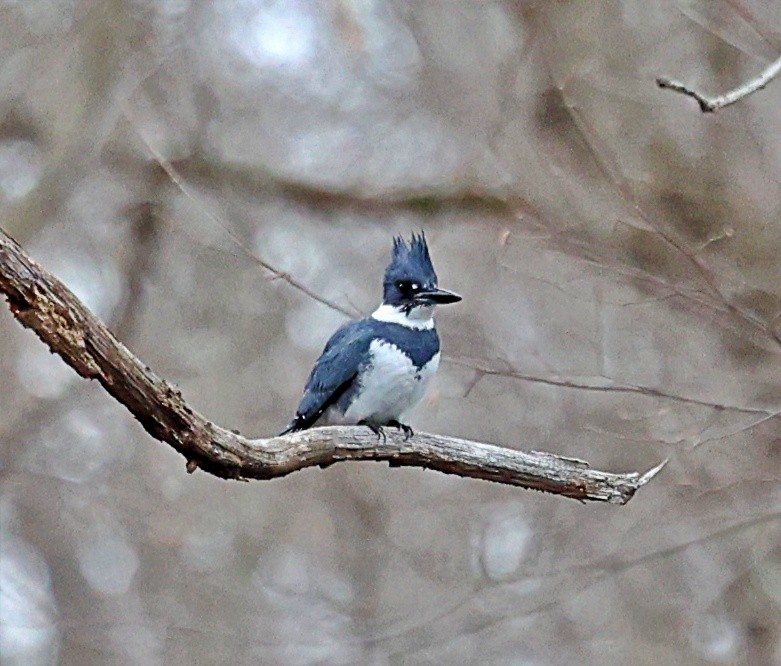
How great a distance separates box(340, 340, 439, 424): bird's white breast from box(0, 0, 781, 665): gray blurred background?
0.75ft

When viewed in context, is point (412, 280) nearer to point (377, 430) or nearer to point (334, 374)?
point (334, 374)

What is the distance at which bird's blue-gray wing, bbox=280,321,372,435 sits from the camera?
3.95 metres

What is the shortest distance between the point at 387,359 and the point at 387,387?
10 cm

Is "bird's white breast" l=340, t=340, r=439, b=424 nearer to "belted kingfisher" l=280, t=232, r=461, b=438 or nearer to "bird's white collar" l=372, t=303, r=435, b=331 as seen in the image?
"belted kingfisher" l=280, t=232, r=461, b=438

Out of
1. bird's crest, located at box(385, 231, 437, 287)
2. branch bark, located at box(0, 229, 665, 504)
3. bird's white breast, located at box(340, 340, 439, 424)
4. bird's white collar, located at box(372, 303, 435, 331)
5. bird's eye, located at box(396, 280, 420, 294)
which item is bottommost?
branch bark, located at box(0, 229, 665, 504)

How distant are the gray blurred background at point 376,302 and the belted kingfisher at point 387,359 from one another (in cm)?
19

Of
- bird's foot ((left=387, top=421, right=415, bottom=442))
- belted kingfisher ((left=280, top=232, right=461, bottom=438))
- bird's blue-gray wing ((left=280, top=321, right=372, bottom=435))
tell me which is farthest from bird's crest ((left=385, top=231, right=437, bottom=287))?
bird's foot ((left=387, top=421, right=415, bottom=442))

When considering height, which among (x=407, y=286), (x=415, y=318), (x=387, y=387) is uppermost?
(x=407, y=286)

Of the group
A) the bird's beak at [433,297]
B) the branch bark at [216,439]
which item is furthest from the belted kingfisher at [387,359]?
the branch bark at [216,439]

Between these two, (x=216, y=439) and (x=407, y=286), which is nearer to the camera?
(x=216, y=439)

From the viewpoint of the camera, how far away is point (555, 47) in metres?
5.20

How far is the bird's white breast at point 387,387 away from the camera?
152 inches

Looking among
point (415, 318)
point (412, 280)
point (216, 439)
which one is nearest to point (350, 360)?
point (415, 318)

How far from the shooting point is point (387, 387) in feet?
12.7
